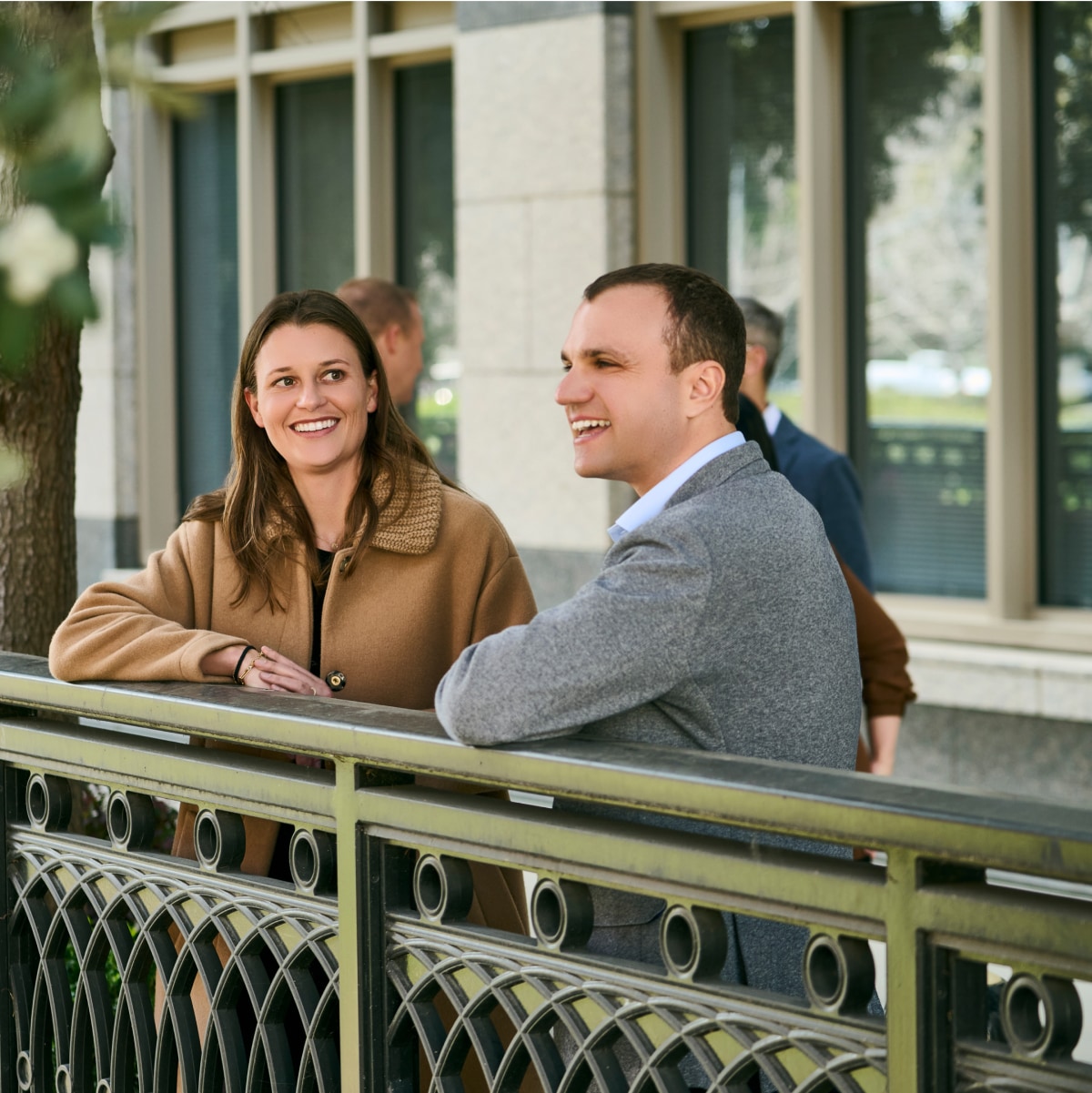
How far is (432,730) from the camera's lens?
2.33 metres

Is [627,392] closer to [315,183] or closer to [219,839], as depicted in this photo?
[219,839]

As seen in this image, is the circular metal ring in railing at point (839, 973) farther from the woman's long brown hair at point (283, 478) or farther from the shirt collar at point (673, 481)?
the woman's long brown hair at point (283, 478)

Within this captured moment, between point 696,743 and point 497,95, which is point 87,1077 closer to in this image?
point 696,743

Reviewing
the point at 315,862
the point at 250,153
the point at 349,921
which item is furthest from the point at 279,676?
the point at 250,153

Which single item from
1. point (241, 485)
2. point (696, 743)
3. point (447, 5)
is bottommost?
point (696, 743)

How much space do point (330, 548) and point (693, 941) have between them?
1568mm

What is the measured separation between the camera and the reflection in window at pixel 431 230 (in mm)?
9000

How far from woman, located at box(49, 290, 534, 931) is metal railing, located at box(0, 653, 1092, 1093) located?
12.9 inches

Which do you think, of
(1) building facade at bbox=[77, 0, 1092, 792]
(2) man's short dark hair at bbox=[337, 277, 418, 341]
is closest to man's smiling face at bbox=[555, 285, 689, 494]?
(2) man's short dark hair at bbox=[337, 277, 418, 341]

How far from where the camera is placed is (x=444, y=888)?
2318mm

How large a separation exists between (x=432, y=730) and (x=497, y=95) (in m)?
6.23

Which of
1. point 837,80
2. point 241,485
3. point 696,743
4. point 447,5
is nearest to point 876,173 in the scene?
point 837,80

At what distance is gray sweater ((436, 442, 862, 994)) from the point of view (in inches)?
87.2

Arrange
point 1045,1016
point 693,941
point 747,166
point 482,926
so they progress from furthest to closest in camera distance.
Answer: point 747,166
point 482,926
point 693,941
point 1045,1016
